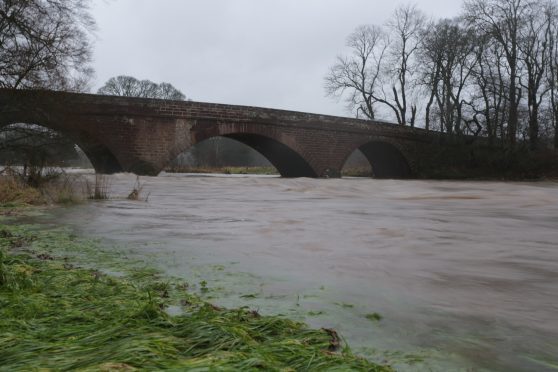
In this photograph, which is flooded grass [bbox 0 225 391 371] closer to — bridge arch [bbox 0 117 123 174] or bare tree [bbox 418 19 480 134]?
bridge arch [bbox 0 117 123 174]

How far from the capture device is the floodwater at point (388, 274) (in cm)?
204

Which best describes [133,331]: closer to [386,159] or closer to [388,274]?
[388,274]

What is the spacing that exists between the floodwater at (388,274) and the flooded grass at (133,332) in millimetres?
282

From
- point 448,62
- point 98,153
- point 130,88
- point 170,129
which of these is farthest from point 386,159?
point 130,88

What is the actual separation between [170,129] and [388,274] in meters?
18.8

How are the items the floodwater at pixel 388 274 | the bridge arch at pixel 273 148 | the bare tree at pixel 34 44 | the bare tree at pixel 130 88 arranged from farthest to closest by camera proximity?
1. the bare tree at pixel 130 88
2. the bridge arch at pixel 273 148
3. the bare tree at pixel 34 44
4. the floodwater at pixel 388 274

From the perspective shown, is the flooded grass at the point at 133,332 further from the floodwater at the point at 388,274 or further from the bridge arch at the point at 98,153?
the bridge arch at the point at 98,153

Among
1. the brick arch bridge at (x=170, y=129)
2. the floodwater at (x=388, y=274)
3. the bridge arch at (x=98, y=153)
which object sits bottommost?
the floodwater at (x=388, y=274)

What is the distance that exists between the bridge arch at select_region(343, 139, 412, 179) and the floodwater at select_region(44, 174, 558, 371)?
22.8 metres

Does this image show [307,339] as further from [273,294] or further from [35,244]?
[35,244]

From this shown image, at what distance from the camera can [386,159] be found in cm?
3284

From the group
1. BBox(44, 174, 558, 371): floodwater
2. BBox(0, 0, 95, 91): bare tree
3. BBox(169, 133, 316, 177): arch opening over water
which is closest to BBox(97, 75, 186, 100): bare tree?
BBox(169, 133, 316, 177): arch opening over water

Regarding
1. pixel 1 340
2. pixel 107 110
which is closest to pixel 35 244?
pixel 1 340

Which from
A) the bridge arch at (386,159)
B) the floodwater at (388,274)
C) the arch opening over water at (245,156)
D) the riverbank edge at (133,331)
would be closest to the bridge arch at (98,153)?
the arch opening over water at (245,156)
